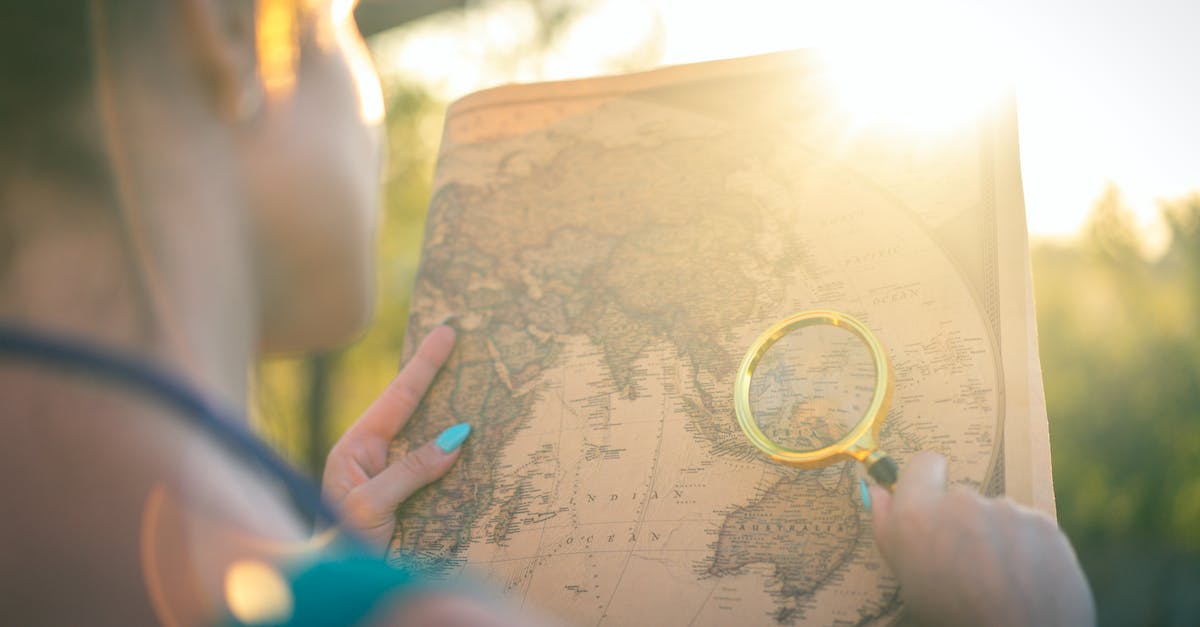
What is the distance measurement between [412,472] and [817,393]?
3.23ft

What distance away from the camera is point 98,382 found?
983 millimetres

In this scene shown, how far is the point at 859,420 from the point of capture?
1.71 metres

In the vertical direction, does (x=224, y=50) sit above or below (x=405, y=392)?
above

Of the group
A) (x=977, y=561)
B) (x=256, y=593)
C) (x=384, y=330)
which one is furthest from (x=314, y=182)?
(x=384, y=330)

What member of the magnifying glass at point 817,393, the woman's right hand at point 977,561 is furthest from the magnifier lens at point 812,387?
the woman's right hand at point 977,561

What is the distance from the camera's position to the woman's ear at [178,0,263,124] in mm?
1153

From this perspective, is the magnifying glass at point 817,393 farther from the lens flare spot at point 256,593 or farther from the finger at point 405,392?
the lens flare spot at point 256,593

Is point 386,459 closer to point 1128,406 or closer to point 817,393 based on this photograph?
point 817,393

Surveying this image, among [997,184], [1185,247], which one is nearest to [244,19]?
[997,184]

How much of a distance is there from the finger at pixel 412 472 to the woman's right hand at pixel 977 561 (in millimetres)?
1046

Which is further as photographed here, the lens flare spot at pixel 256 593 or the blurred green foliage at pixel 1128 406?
the blurred green foliage at pixel 1128 406

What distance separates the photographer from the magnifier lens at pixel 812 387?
5.72 feet

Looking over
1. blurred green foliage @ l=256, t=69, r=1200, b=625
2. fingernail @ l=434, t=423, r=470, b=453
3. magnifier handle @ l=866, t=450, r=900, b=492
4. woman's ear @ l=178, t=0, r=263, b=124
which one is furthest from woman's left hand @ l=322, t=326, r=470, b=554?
blurred green foliage @ l=256, t=69, r=1200, b=625

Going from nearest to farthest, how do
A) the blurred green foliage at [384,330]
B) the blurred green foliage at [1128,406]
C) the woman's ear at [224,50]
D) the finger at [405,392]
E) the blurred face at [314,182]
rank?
the woman's ear at [224,50]
the blurred face at [314,182]
the finger at [405,392]
the blurred green foliage at [1128,406]
the blurred green foliage at [384,330]
